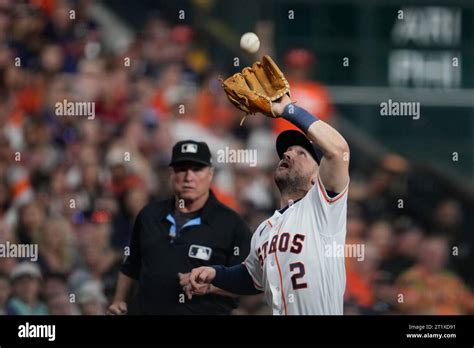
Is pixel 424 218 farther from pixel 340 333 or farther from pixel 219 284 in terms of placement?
pixel 219 284

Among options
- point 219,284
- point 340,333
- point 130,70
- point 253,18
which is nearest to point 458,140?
point 253,18

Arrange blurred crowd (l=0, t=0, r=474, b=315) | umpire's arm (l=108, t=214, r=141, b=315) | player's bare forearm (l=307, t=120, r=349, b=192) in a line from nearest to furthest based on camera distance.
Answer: player's bare forearm (l=307, t=120, r=349, b=192)
umpire's arm (l=108, t=214, r=141, b=315)
blurred crowd (l=0, t=0, r=474, b=315)

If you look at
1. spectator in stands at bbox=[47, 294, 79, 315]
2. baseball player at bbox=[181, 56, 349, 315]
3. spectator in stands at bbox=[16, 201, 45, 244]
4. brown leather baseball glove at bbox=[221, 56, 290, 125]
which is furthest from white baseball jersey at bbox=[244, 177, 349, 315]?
spectator in stands at bbox=[16, 201, 45, 244]

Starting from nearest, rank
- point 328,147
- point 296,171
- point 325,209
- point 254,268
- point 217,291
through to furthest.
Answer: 1. point 328,147
2. point 325,209
3. point 296,171
4. point 254,268
5. point 217,291

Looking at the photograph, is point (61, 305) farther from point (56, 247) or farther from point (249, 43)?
point (249, 43)

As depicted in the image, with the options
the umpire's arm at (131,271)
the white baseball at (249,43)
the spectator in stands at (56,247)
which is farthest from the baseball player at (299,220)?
the spectator in stands at (56,247)

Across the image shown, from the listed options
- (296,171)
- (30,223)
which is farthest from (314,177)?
(30,223)

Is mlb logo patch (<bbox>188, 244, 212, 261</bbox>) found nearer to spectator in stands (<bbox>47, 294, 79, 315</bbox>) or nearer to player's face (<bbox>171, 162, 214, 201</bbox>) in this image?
player's face (<bbox>171, 162, 214, 201</bbox>)
